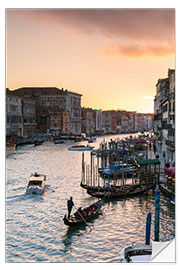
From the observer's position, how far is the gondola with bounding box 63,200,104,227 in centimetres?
554

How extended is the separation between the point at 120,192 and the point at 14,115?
18.3m

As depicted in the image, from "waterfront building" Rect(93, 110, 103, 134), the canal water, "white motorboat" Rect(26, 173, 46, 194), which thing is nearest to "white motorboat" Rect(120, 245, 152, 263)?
the canal water

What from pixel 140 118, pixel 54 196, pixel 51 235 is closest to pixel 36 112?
pixel 54 196

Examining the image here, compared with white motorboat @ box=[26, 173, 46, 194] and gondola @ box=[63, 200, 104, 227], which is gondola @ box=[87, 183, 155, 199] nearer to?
gondola @ box=[63, 200, 104, 227]

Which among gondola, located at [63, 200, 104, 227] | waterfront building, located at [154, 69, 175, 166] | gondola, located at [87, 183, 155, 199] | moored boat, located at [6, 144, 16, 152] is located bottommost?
gondola, located at [63, 200, 104, 227]

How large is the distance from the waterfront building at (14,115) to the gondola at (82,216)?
1763cm

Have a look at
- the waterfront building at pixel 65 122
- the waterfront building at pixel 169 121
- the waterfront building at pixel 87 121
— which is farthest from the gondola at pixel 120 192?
the waterfront building at pixel 87 121

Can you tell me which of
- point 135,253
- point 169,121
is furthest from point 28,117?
point 135,253

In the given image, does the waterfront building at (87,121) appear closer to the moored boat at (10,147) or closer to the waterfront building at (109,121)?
the waterfront building at (109,121)

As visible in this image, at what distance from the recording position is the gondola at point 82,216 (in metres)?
5.54

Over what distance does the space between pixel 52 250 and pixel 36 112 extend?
91.4 feet

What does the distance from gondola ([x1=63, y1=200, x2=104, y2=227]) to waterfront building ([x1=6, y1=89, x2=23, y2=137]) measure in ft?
57.8
